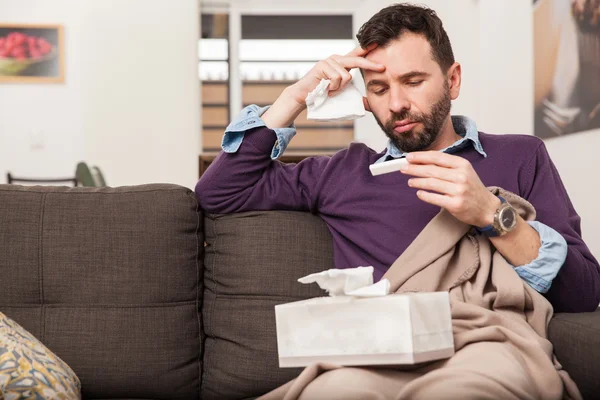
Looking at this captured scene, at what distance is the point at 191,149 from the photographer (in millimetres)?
5879

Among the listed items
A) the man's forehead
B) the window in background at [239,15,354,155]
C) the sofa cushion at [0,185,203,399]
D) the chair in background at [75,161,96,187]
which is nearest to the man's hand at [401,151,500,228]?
the man's forehead

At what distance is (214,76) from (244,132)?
5173mm

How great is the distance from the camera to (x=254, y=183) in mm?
1765

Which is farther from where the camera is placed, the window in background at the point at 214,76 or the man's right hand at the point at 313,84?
the window in background at the point at 214,76

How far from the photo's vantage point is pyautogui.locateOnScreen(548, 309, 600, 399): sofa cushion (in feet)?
4.21

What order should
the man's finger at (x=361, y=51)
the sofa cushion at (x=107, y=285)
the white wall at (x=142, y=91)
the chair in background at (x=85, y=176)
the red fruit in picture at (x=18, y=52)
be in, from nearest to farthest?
the sofa cushion at (x=107, y=285)
the man's finger at (x=361, y=51)
the chair in background at (x=85, y=176)
the white wall at (x=142, y=91)
the red fruit in picture at (x=18, y=52)

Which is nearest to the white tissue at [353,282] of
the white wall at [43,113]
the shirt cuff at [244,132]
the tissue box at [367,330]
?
the tissue box at [367,330]

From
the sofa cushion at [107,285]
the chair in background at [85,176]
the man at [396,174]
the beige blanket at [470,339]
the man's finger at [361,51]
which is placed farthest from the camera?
the chair in background at [85,176]

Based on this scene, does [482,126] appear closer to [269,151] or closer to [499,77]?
[499,77]

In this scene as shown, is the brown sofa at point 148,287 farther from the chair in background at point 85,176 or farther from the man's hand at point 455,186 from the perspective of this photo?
the chair in background at point 85,176

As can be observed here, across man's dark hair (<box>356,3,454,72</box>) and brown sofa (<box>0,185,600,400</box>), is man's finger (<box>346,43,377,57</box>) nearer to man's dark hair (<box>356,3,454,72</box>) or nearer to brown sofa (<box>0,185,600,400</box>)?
man's dark hair (<box>356,3,454,72</box>)

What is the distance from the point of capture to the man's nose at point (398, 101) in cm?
165

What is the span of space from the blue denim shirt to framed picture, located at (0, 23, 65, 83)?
5.06 m

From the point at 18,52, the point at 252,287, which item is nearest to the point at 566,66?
the point at 252,287
